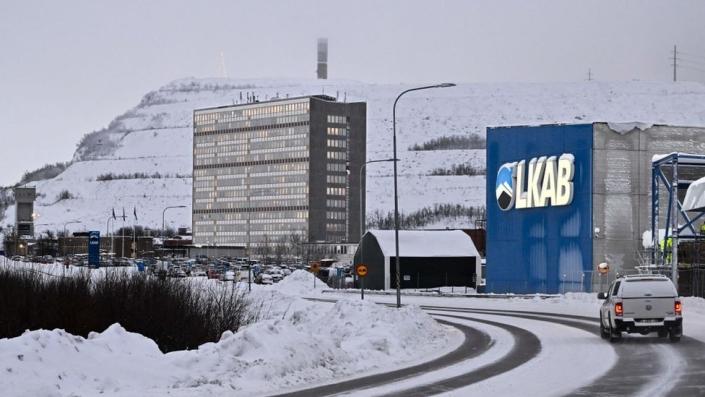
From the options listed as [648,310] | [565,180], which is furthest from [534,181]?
[648,310]

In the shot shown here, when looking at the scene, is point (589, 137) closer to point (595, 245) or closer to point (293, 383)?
point (595, 245)

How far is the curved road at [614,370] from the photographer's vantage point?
19047 millimetres

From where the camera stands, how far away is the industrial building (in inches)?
3639

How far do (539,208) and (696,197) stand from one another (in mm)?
20288

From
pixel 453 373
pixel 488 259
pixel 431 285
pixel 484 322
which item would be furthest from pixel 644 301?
pixel 431 285

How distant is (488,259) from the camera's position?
86812 millimetres

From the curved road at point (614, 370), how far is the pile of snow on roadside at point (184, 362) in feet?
3.41

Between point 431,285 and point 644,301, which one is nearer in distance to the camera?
point 644,301

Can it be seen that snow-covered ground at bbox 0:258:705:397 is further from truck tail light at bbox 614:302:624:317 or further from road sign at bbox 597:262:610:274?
road sign at bbox 597:262:610:274

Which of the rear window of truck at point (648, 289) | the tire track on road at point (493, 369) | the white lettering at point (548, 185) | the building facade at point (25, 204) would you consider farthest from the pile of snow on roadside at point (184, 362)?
the building facade at point (25, 204)

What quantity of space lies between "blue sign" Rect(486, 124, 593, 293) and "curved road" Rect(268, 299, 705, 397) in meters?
43.5

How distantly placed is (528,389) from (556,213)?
6225cm

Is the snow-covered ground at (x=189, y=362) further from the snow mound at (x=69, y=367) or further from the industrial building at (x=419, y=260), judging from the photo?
the industrial building at (x=419, y=260)

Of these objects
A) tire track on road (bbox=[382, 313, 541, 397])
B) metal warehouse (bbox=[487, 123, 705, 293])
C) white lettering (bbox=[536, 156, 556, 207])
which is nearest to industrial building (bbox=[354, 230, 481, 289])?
metal warehouse (bbox=[487, 123, 705, 293])
